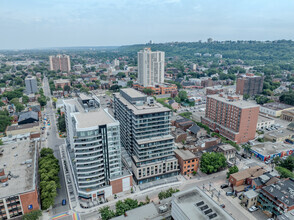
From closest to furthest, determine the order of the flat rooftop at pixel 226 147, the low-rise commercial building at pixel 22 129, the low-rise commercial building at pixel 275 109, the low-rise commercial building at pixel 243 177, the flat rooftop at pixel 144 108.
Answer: the low-rise commercial building at pixel 243 177 → the flat rooftop at pixel 144 108 → the flat rooftop at pixel 226 147 → the low-rise commercial building at pixel 22 129 → the low-rise commercial building at pixel 275 109

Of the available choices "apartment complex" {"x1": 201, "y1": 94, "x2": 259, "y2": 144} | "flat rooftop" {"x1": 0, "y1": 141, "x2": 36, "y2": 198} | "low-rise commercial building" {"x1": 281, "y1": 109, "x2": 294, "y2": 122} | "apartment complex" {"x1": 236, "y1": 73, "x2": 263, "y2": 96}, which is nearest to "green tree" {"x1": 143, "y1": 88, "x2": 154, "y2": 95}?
"apartment complex" {"x1": 236, "y1": 73, "x2": 263, "y2": 96}

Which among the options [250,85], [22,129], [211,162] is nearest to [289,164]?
[211,162]

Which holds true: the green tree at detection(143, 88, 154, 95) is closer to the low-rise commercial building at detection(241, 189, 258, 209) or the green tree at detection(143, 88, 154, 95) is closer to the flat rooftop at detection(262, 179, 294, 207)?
the low-rise commercial building at detection(241, 189, 258, 209)

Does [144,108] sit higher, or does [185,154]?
[144,108]

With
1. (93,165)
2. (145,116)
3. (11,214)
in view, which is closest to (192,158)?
(145,116)

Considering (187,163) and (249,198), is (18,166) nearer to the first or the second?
→ (187,163)

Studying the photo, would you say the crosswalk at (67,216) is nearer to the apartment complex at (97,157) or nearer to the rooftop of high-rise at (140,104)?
the apartment complex at (97,157)

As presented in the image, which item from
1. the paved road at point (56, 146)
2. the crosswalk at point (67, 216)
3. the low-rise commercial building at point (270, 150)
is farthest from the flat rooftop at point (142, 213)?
the low-rise commercial building at point (270, 150)
